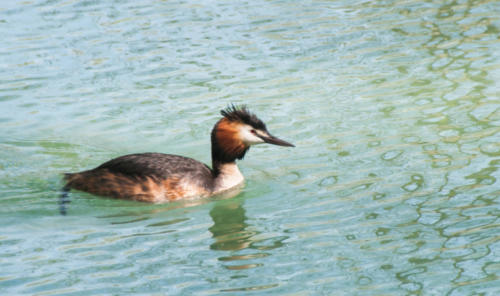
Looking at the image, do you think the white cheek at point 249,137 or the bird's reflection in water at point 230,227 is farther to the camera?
the white cheek at point 249,137

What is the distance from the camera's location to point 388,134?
11.9 meters

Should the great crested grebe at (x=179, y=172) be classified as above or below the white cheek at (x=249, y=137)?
below

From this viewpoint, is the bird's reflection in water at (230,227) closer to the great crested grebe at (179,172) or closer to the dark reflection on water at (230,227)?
the dark reflection on water at (230,227)

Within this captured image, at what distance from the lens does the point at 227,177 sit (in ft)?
35.3

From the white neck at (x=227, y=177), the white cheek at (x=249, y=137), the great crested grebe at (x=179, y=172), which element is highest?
the white cheek at (x=249, y=137)

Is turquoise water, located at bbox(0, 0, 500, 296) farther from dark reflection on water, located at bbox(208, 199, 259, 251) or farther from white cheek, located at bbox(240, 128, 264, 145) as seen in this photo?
white cheek, located at bbox(240, 128, 264, 145)

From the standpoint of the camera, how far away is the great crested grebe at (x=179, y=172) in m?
10.5


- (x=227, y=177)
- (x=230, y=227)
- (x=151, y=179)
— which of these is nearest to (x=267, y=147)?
(x=227, y=177)

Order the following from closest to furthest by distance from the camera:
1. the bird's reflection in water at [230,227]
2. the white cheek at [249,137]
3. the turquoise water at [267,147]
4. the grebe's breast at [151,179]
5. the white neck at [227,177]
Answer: the turquoise water at [267,147] → the bird's reflection in water at [230,227] → the grebe's breast at [151,179] → the white cheek at [249,137] → the white neck at [227,177]

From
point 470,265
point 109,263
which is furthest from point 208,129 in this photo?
point 470,265

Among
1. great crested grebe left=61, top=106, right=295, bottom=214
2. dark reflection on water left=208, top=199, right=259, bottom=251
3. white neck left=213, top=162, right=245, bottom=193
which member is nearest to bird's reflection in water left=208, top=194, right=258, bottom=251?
dark reflection on water left=208, top=199, right=259, bottom=251

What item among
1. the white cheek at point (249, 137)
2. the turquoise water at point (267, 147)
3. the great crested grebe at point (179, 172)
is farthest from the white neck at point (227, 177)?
the white cheek at point (249, 137)

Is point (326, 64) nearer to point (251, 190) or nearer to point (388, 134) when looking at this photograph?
point (388, 134)

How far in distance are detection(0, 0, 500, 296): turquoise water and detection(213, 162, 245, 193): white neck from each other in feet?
0.56
